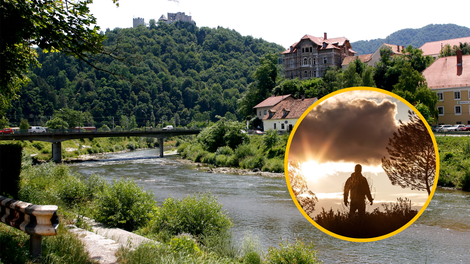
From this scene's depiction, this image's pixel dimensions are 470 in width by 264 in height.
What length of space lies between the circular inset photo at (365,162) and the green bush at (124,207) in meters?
9.89

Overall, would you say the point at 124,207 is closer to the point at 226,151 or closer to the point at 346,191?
the point at 346,191

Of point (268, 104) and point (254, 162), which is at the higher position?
point (268, 104)

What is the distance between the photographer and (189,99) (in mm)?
138625

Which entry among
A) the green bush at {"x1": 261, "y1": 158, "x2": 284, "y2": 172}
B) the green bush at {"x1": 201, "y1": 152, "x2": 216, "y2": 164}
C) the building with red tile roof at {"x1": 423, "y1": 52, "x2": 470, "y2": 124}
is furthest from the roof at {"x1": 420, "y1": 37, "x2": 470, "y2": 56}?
the green bush at {"x1": 261, "y1": 158, "x2": 284, "y2": 172}

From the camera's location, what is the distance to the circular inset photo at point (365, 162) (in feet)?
4.51

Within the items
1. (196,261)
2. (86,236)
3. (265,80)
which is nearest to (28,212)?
(196,261)

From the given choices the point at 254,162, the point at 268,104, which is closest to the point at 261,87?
the point at 268,104

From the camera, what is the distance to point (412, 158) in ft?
4.66

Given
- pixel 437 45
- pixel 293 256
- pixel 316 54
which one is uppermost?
pixel 437 45

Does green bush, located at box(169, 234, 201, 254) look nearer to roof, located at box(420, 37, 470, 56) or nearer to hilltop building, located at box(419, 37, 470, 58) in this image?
hilltop building, located at box(419, 37, 470, 58)

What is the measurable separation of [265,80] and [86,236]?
65.1m

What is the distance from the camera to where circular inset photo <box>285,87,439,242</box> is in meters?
1.37

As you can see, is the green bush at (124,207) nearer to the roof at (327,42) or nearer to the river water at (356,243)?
the river water at (356,243)

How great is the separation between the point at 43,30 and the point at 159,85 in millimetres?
122147
